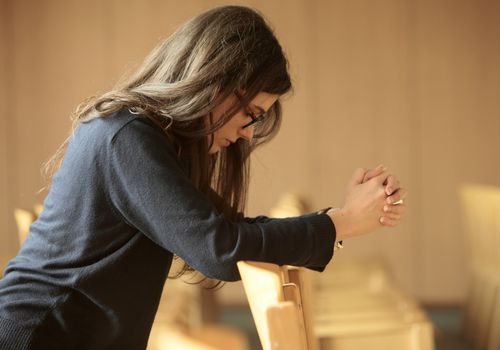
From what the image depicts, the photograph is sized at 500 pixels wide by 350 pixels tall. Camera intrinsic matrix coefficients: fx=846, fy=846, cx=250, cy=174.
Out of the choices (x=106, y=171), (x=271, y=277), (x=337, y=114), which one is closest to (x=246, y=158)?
(x=106, y=171)

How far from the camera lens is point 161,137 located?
142 centimetres

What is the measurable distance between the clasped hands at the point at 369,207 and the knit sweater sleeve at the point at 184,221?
6 centimetres

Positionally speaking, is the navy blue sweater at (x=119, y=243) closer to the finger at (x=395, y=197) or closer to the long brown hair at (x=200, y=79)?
the long brown hair at (x=200, y=79)

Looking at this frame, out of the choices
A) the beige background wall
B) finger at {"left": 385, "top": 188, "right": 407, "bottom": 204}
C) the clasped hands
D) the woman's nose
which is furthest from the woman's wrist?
the beige background wall

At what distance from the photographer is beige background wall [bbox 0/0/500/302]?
22.3 ft

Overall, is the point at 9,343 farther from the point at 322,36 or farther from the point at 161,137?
the point at 322,36

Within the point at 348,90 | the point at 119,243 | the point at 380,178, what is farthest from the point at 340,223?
the point at 348,90

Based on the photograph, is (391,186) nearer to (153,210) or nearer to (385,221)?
(385,221)

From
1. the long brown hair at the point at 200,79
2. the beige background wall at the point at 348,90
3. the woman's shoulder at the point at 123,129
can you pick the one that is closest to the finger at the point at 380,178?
the long brown hair at the point at 200,79

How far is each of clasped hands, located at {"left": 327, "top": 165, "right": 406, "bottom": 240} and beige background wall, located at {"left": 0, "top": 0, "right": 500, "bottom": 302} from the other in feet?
17.0

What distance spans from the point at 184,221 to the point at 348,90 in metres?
5.63

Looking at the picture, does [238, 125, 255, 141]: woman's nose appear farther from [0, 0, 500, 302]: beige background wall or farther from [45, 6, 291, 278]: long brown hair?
[0, 0, 500, 302]: beige background wall

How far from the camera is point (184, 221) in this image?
52.4 inches

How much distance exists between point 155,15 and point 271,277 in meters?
5.85
